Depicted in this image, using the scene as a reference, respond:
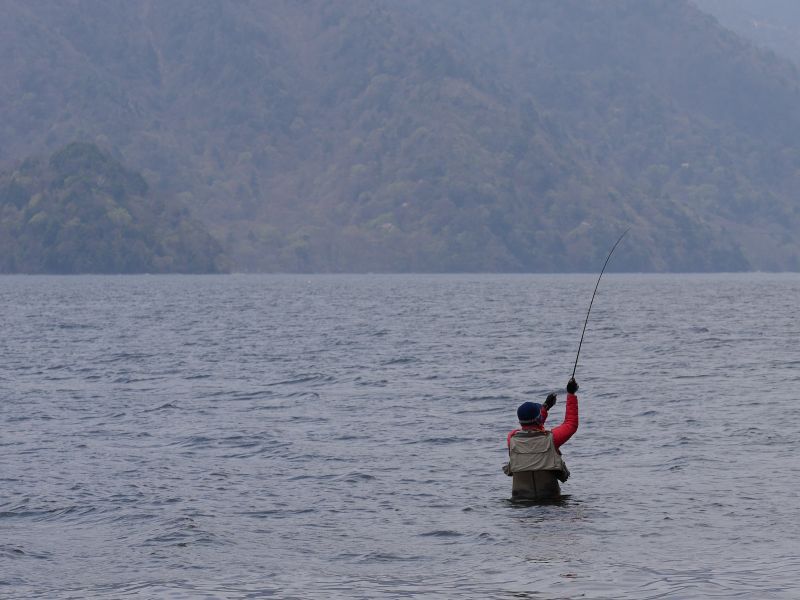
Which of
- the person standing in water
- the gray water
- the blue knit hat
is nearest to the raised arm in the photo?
the person standing in water

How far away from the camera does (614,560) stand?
15383 mm

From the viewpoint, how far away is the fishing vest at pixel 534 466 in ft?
60.7

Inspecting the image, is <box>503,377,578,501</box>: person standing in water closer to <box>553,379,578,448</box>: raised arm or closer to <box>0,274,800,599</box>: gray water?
<box>553,379,578,448</box>: raised arm

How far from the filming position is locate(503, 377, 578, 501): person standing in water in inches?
727

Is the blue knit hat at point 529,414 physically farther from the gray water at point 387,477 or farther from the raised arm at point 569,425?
the gray water at point 387,477

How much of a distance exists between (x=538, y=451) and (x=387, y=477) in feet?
14.5

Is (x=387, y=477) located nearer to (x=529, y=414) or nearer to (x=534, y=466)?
(x=534, y=466)

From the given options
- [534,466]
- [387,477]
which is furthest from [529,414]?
[387,477]

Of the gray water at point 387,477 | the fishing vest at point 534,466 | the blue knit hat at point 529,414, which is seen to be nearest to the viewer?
the gray water at point 387,477

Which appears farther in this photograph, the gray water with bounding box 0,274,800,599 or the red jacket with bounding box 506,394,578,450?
the red jacket with bounding box 506,394,578,450

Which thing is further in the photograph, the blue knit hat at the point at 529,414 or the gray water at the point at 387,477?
the blue knit hat at the point at 529,414

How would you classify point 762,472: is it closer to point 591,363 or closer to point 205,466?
point 205,466

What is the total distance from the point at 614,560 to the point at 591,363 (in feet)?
103

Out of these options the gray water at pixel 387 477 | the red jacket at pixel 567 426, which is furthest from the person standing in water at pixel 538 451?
the gray water at pixel 387 477
